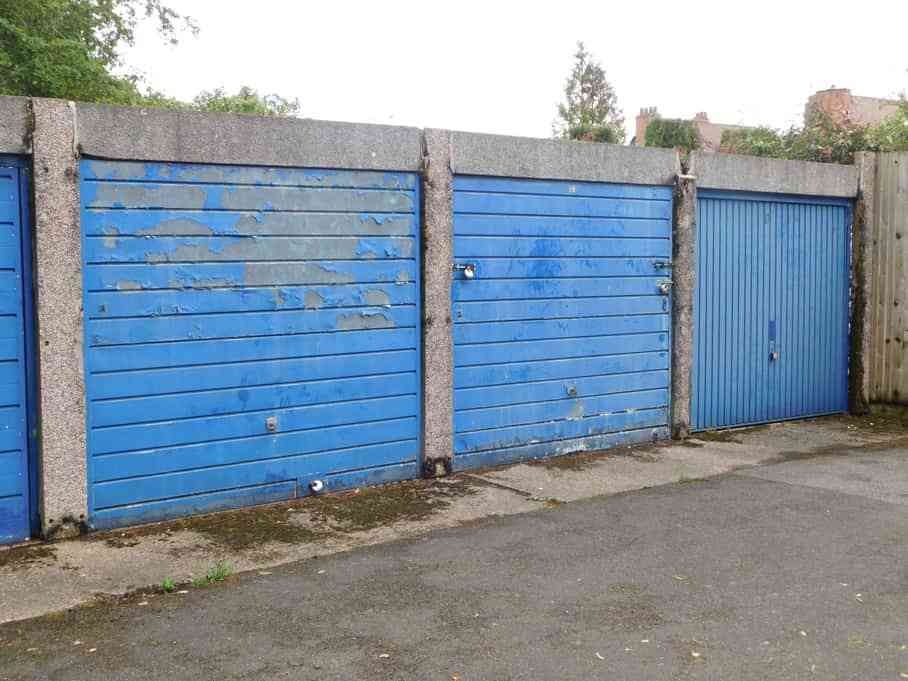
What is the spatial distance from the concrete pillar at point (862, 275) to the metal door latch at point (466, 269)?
5647 mm

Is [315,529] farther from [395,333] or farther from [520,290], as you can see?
[520,290]

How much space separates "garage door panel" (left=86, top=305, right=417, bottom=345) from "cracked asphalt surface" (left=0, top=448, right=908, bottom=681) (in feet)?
6.14

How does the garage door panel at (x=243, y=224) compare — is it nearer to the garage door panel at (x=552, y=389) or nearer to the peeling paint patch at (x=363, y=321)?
the peeling paint patch at (x=363, y=321)

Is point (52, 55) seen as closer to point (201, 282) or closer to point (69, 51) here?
point (69, 51)

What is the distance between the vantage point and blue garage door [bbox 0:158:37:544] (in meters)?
6.01

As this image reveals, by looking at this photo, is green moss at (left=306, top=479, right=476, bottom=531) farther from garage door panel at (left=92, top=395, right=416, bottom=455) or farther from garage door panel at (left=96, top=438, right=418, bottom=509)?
garage door panel at (left=92, top=395, right=416, bottom=455)

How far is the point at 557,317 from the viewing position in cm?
890

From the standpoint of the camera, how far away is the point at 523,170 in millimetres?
8523

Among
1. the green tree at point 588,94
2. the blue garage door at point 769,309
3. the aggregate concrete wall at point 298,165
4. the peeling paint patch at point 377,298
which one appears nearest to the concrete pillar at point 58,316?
the aggregate concrete wall at point 298,165

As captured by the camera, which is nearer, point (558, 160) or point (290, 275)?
point (290, 275)

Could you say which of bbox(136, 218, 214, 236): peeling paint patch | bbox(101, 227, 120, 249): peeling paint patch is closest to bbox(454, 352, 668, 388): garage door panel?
bbox(136, 218, 214, 236): peeling paint patch

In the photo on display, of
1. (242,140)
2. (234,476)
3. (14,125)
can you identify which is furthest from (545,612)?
(14,125)

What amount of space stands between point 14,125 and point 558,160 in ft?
15.0

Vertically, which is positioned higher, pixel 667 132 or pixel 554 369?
pixel 667 132
